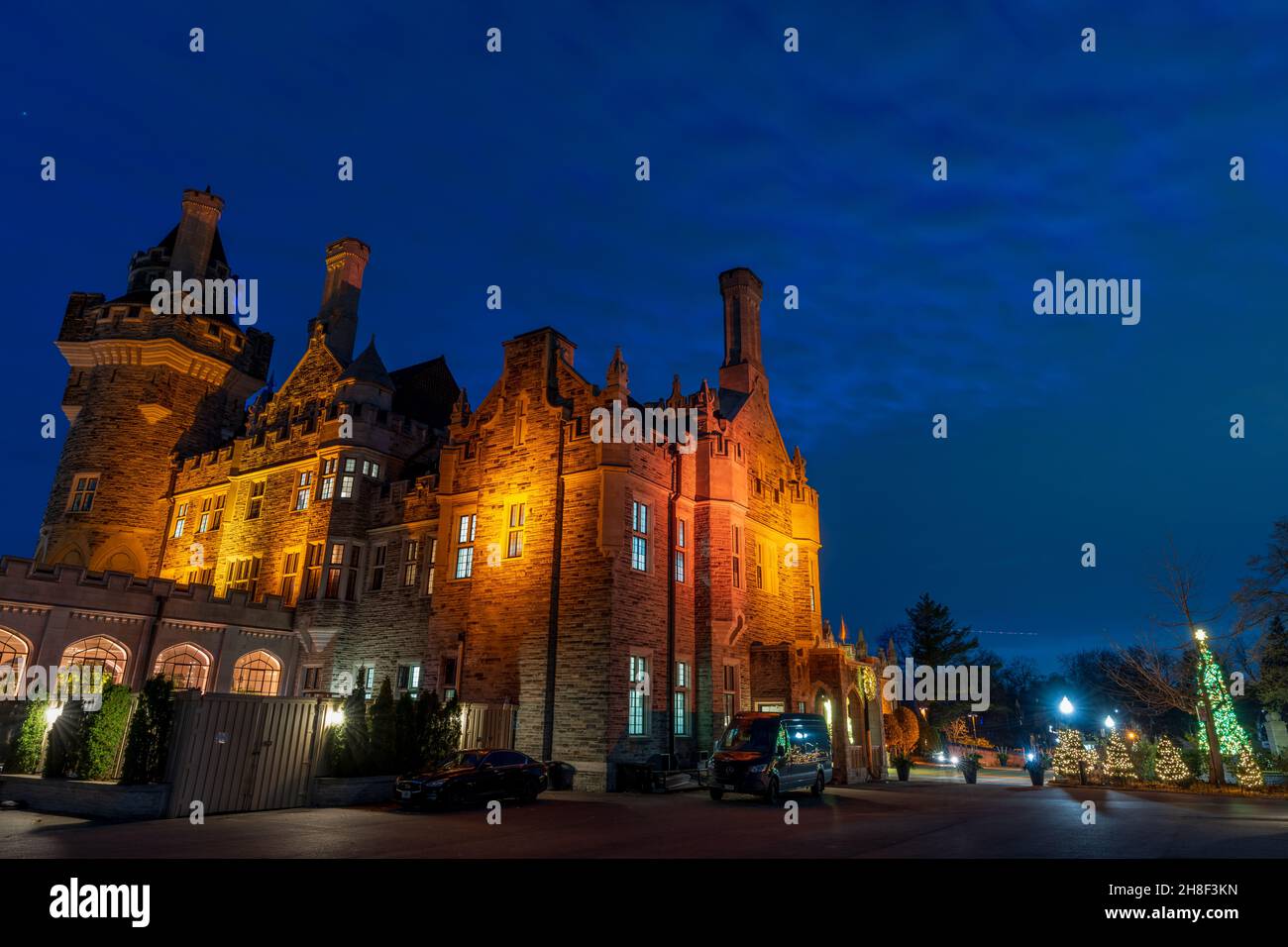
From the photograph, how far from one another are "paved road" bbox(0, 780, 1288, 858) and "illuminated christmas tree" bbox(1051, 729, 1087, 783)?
28.5ft

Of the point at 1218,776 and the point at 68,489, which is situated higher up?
the point at 68,489

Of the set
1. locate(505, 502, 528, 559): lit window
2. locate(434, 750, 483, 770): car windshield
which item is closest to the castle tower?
locate(505, 502, 528, 559): lit window

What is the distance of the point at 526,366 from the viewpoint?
26.3 m

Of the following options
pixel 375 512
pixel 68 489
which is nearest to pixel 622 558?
pixel 375 512

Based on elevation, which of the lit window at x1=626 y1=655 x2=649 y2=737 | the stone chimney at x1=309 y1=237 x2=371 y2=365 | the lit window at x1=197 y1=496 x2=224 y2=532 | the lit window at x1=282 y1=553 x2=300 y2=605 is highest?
the stone chimney at x1=309 y1=237 x2=371 y2=365

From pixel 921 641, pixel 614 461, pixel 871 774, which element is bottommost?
pixel 871 774

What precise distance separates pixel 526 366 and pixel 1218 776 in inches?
1057

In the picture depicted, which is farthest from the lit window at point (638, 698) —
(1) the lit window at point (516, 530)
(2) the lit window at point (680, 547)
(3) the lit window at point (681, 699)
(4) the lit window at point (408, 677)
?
(4) the lit window at point (408, 677)

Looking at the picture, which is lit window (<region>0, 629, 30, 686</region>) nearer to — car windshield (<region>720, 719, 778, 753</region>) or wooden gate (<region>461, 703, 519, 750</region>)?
wooden gate (<region>461, 703, 519, 750</region>)

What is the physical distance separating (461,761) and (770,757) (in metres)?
7.77

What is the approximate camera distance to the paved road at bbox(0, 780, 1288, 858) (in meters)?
10.4

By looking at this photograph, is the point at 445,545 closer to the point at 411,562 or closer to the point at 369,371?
the point at 411,562

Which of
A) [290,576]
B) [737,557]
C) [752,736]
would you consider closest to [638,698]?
→ [752,736]
